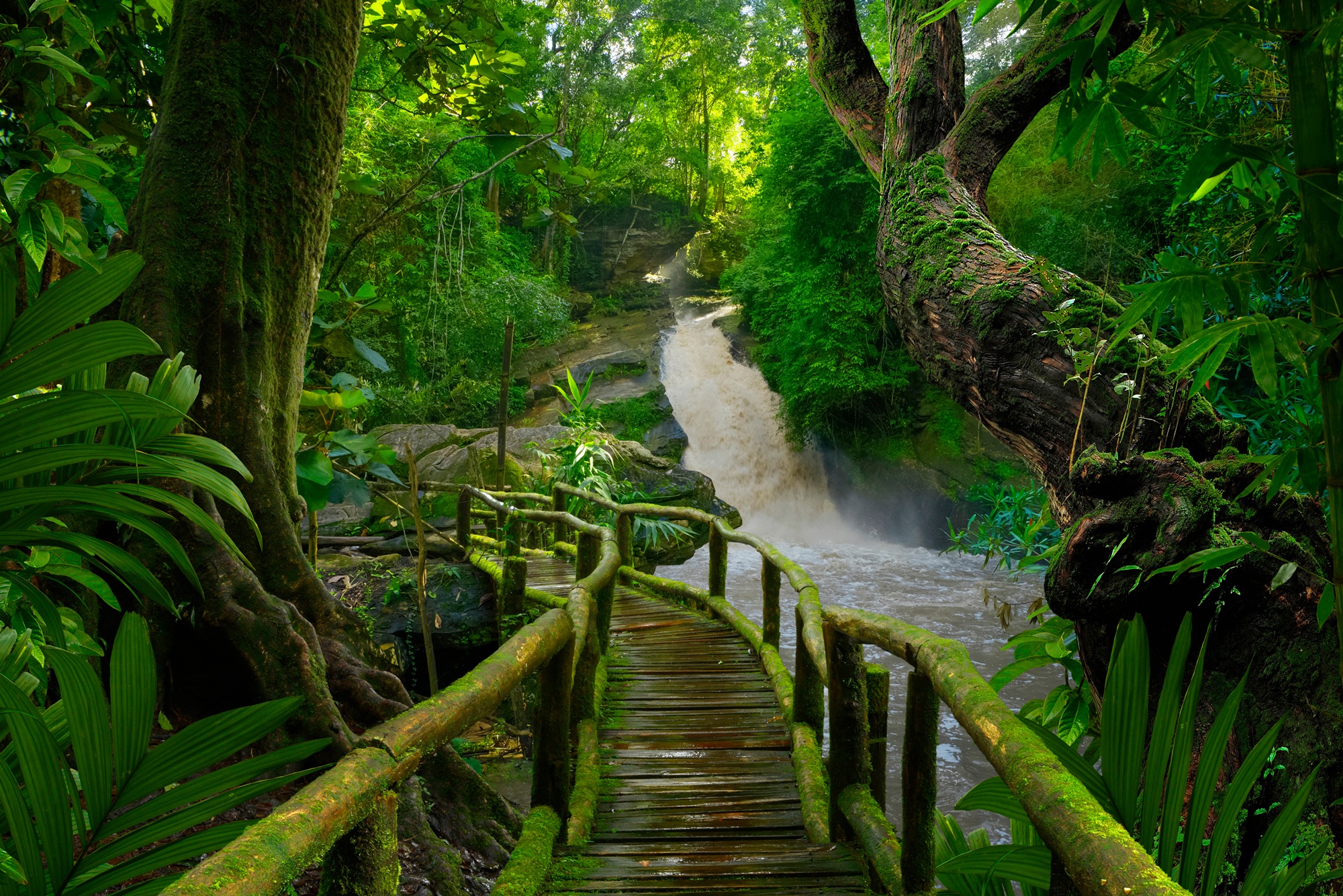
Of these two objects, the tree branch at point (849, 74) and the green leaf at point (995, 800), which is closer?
the green leaf at point (995, 800)

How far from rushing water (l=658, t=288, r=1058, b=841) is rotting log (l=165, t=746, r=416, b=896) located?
A: 18.1 feet

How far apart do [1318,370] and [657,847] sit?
225 cm

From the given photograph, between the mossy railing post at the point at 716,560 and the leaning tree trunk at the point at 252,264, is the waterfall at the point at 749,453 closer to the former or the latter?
the mossy railing post at the point at 716,560

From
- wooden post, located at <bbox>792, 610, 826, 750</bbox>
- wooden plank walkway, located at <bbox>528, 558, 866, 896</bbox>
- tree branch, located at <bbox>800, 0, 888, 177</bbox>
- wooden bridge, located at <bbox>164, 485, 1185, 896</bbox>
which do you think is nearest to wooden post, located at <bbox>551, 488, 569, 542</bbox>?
wooden bridge, located at <bbox>164, 485, 1185, 896</bbox>

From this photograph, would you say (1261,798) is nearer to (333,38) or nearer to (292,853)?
(292,853)

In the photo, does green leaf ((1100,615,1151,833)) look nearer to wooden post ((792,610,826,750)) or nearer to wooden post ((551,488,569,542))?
wooden post ((792,610,826,750))

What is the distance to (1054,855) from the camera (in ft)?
3.28

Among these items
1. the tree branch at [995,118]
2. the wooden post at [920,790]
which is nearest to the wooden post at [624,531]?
the tree branch at [995,118]

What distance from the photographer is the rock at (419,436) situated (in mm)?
11867

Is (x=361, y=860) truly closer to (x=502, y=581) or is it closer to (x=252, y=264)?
(x=252, y=264)

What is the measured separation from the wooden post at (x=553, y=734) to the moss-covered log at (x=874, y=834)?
87 cm

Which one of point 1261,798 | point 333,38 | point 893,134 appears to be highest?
point 333,38

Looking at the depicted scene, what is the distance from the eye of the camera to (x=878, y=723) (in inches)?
95.5

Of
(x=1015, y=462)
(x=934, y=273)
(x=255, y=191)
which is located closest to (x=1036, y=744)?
(x=934, y=273)
